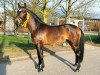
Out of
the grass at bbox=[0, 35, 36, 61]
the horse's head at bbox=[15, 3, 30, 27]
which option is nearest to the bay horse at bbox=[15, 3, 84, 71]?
the horse's head at bbox=[15, 3, 30, 27]

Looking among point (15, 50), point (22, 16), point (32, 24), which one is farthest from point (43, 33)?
point (15, 50)

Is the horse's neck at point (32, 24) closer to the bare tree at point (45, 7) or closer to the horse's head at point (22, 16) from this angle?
the horse's head at point (22, 16)

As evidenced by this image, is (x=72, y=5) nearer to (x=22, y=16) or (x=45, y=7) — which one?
(x=45, y=7)

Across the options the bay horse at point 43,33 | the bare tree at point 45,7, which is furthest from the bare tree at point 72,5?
the bay horse at point 43,33

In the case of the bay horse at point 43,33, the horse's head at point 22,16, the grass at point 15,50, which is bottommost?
the grass at point 15,50

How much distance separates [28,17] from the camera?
32.3ft

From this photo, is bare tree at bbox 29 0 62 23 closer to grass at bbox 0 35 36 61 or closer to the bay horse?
grass at bbox 0 35 36 61

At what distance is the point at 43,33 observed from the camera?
10.0 meters

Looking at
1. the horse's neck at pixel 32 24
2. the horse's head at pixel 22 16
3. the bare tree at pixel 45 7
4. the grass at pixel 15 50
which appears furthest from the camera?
the bare tree at pixel 45 7

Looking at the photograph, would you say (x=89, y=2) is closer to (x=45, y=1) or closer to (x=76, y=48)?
(x=45, y=1)

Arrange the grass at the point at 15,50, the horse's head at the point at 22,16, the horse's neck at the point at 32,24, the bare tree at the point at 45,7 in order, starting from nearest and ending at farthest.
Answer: the horse's head at the point at 22,16 → the horse's neck at the point at 32,24 → the grass at the point at 15,50 → the bare tree at the point at 45,7

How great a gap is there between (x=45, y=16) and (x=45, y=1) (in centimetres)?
113

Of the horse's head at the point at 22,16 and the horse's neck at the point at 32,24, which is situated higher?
the horse's head at the point at 22,16

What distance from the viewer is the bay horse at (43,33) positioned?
984 cm
